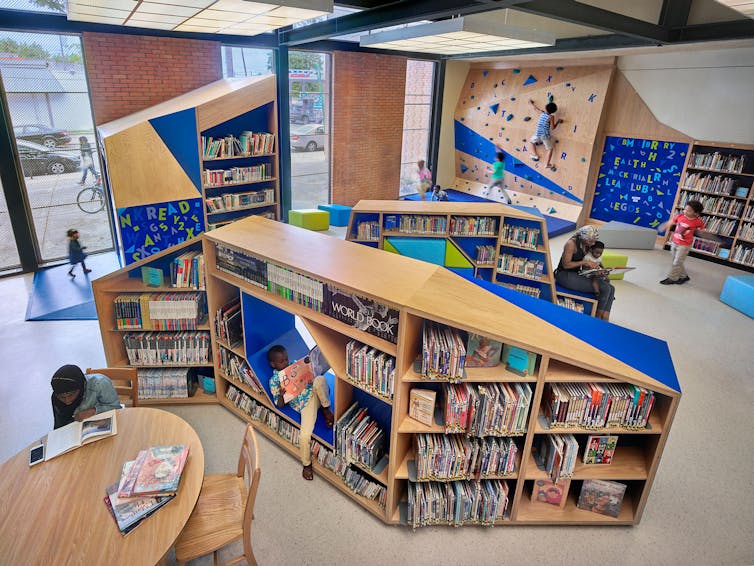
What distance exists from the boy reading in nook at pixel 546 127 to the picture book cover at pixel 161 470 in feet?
33.6

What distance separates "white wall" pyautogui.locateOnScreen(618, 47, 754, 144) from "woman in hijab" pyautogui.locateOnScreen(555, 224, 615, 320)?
487 cm

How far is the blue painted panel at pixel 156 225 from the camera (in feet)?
21.0

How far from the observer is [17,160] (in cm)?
696

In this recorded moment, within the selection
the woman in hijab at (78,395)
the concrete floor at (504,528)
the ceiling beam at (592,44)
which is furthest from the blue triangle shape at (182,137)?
the ceiling beam at (592,44)

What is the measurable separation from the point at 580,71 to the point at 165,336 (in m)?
9.88

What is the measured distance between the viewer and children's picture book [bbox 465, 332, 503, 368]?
305cm

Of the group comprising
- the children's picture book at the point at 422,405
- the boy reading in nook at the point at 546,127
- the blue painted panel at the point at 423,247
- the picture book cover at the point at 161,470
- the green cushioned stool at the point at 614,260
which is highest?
the boy reading in nook at the point at 546,127

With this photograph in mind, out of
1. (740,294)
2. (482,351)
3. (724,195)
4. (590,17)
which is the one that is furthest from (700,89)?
(482,351)

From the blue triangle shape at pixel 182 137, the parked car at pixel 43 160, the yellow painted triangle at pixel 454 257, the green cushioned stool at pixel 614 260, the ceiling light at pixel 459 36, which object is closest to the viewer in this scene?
the ceiling light at pixel 459 36

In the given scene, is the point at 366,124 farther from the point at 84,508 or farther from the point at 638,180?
the point at 84,508

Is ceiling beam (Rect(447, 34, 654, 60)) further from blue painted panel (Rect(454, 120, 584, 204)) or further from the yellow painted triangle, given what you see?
the yellow painted triangle

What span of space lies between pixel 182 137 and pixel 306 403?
4929 millimetres

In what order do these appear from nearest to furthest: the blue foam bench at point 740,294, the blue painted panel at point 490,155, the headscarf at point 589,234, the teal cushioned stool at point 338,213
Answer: the headscarf at point 589,234, the blue foam bench at point 740,294, the teal cushioned stool at point 338,213, the blue painted panel at point 490,155

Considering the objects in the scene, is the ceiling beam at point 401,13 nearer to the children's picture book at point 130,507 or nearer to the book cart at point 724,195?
the children's picture book at point 130,507
